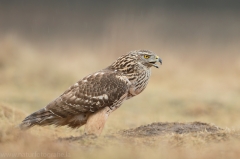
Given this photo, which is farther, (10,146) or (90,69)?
(90,69)

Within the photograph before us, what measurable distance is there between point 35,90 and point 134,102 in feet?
13.1

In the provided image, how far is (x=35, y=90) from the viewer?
20984 mm

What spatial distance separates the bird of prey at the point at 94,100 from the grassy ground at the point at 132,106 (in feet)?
1.16

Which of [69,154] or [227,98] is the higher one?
[227,98]

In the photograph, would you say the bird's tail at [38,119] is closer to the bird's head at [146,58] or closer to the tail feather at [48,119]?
the tail feather at [48,119]

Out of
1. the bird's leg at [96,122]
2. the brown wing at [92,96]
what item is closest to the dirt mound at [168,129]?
the bird's leg at [96,122]

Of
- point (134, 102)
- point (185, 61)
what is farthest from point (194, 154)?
point (185, 61)

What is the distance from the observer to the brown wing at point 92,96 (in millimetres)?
9195

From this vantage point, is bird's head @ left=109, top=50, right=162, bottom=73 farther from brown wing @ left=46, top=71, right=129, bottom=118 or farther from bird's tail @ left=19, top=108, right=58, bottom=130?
bird's tail @ left=19, top=108, right=58, bottom=130

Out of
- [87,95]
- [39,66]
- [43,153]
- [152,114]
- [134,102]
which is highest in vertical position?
[39,66]

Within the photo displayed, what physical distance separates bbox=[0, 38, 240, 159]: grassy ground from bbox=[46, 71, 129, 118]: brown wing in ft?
1.87

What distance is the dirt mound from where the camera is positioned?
9.71m

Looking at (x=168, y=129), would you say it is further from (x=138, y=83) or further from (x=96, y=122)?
(x=96, y=122)

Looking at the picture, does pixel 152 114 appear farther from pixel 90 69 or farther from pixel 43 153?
pixel 43 153
